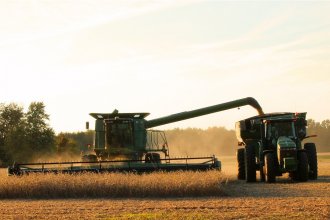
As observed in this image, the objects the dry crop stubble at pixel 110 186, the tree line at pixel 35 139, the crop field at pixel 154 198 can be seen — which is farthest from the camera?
the tree line at pixel 35 139

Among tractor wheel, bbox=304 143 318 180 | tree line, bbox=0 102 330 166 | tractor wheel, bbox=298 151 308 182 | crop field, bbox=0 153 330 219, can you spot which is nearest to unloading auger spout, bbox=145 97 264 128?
tractor wheel, bbox=304 143 318 180

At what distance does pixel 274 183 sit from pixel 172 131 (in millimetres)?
35346

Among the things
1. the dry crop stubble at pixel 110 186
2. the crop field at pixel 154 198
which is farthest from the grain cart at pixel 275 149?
the dry crop stubble at pixel 110 186

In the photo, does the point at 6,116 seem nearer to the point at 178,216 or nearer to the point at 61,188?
the point at 61,188

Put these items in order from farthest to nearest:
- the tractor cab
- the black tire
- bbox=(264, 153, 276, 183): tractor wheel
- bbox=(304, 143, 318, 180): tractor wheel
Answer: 1. the black tire
2. bbox=(304, 143, 318, 180): tractor wheel
3. the tractor cab
4. bbox=(264, 153, 276, 183): tractor wheel

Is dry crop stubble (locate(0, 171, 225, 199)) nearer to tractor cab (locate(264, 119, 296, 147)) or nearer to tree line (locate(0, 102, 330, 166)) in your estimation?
tractor cab (locate(264, 119, 296, 147))

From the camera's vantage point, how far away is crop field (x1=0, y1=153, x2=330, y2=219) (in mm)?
10438

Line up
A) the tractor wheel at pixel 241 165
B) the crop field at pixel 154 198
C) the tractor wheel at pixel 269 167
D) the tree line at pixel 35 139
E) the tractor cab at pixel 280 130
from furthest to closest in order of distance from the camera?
the tree line at pixel 35 139 → the tractor wheel at pixel 241 165 → the tractor cab at pixel 280 130 → the tractor wheel at pixel 269 167 → the crop field at pixel 154 198

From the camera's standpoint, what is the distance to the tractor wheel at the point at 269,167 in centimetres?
1705

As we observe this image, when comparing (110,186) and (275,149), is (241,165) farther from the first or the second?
(110,186)

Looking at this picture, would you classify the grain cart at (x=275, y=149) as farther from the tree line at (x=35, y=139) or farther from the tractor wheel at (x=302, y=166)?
the tree line at (x=35, y=139)

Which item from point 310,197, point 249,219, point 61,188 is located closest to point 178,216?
point 249,219

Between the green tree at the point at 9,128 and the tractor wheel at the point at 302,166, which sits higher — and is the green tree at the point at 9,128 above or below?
above

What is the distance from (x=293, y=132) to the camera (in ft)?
59.4
